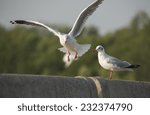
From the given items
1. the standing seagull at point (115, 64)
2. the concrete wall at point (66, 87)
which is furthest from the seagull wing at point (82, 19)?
the concrete wall at point (66, 87)

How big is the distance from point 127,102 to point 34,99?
1448mm

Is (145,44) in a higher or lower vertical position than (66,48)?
lower

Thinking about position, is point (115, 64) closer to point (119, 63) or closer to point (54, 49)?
point (119, 63)

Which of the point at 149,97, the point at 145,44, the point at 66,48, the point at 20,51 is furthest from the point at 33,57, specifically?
the point at 149,97

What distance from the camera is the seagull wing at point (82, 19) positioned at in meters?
14.6

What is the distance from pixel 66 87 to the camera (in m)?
10.0

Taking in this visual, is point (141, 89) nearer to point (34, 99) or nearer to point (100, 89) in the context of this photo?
point (100, 89)

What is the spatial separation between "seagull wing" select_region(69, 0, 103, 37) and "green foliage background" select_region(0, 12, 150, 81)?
28369 mm

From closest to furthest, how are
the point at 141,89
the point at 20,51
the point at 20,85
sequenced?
the point at 20,85 → the point at 141,89 → the point at 20,51

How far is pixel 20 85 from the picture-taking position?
31.1ft

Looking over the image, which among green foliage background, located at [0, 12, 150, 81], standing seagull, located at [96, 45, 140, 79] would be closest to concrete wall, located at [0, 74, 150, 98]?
standing seagull, located at [96, 45, 140, 79]

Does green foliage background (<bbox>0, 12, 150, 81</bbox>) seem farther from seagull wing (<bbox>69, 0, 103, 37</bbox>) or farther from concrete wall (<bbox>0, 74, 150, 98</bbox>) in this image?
concrete wall (<bbox>0, 74, 150, 98</bbox>)

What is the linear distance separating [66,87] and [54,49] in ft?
139

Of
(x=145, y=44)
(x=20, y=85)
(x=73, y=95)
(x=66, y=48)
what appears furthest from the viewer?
(x=145, y=44)
